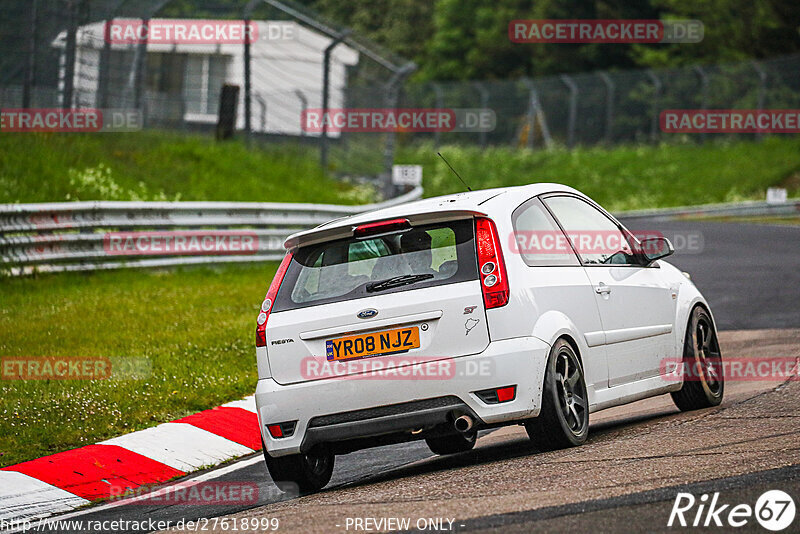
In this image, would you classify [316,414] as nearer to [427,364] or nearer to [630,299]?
[427,364]

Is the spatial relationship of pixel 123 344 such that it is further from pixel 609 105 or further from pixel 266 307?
pixel 609 105

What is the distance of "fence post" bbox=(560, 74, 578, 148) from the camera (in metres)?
44.4

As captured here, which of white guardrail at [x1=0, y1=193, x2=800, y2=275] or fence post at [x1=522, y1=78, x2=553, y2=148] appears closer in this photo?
white guardrail at [x1=0, y1=193, x2=800, y2=275]

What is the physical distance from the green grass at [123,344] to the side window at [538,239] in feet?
11.3

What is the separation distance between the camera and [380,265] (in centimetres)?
741

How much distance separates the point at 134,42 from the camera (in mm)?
22156

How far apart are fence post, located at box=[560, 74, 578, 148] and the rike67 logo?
39.1 meters

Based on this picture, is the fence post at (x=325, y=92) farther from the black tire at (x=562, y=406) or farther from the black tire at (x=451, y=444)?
the black tire at (x=562, y=406)

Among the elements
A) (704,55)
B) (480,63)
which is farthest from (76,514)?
(480,63)

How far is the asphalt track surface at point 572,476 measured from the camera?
5.71m

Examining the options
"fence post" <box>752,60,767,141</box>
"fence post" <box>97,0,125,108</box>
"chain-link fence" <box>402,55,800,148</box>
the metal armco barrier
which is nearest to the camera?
the metal armco barrier

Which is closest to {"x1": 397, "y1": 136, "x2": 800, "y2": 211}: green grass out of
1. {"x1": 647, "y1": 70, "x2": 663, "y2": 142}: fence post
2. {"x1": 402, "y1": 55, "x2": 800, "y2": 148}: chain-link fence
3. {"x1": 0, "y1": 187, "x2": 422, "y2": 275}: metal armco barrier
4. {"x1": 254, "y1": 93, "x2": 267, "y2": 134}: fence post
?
{"x1": 647, "y1": 70, "x2": 663, "y2": 142}: fence post

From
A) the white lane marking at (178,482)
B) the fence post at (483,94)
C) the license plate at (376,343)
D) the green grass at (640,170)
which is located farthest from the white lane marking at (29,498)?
the fence post at (483,94)

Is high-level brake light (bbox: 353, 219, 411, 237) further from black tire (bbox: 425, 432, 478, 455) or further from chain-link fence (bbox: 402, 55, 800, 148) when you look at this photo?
chain-link fence (bbox: 402, 55, 800, 148)
